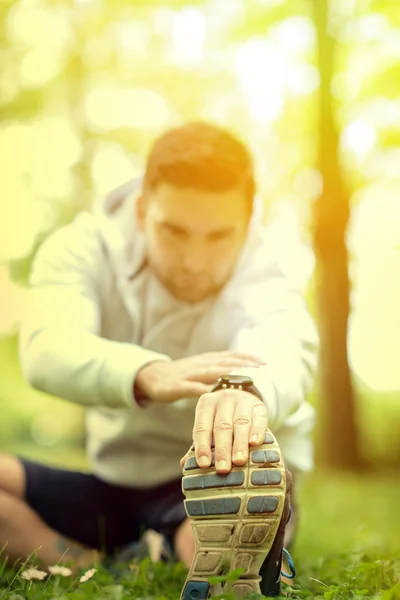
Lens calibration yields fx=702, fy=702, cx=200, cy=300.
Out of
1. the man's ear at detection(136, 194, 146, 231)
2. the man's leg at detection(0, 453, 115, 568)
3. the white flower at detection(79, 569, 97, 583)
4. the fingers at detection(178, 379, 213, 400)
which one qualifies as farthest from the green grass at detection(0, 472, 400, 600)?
the man's ear at detection(136, 194, 146, 231)

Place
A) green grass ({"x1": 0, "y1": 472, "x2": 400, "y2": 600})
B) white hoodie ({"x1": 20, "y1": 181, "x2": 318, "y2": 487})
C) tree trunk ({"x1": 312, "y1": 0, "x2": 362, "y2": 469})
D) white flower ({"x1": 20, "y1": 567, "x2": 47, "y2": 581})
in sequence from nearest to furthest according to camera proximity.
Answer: green grass ({"x1": 0, "y1": 472, "x2": 400, "y2": 600}) → white flower ({"x1": 20, "y1": 567, "x2": 47, "y2": 581}) → white hoodie ({"x1": 20, "y1": 181, "x2": 318, "y2": 487}) → tree trunk ({"x1": 312, "y1": 0, "x2": 362, "y2": 469})

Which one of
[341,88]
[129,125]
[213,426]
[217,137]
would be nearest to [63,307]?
[217,137]

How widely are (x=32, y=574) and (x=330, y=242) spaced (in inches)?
104

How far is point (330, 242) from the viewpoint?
12.4 feet

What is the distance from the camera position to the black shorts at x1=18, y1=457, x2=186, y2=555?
2.08m

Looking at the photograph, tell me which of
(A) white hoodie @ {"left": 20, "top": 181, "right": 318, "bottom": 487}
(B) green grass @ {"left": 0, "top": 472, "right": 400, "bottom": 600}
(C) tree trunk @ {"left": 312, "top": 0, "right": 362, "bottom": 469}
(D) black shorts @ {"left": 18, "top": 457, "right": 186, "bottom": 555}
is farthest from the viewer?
(C) tree trunk @ {"left": 312, "top": 0, "right": 362, "bottom": 469}

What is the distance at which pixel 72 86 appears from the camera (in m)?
3.90

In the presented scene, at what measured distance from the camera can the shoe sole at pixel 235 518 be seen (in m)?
1.23

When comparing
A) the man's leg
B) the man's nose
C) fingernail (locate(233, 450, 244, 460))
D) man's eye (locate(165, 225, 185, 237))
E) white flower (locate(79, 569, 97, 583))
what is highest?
man's eye (locate(165, 225, 185, 237))

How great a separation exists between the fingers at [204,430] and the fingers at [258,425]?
8 cm

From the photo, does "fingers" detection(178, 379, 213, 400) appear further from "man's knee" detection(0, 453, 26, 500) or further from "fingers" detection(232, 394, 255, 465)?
"man's knee" detection(0, 453, 26, 500)

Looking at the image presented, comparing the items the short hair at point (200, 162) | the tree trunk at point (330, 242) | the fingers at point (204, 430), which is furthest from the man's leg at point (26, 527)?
the tree trunk at point (330, 242)

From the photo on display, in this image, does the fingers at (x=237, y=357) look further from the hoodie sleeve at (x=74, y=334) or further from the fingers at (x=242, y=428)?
the fingers at (x=242, y=428)

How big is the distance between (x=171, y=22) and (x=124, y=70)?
36 cm
